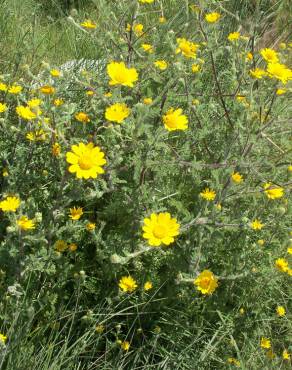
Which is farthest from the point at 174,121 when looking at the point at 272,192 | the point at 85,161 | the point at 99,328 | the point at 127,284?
the point at 99,328

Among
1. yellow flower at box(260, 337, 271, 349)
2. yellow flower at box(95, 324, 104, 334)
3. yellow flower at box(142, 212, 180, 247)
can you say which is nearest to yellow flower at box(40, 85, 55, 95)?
yellow flower at box(142, 212, 180, 247)

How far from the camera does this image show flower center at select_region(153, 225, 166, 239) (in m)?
1.52

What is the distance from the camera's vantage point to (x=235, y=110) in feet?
6.47

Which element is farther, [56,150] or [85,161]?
[56,150]

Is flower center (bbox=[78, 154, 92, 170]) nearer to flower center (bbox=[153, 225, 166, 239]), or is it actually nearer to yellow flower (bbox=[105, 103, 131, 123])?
yellow flower (bbox=[105, 103, 131, 123])

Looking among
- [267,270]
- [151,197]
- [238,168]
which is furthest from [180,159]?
[267,270]

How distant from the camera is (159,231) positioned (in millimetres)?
1531

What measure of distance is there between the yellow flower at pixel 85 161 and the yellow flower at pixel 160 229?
235 millimetres

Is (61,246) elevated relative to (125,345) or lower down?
elevated

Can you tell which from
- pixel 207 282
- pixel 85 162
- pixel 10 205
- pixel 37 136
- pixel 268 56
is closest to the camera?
pixel 85 162

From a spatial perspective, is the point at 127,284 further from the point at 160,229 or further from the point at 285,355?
the point at 285,355

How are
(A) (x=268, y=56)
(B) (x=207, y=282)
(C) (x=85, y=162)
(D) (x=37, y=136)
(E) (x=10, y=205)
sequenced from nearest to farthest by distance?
(C) (x=85, y=162), (E) (x=10, y=205), (B) (x=207, y=282), (D) (x=37, y=136), (A) (x=268, y=56)

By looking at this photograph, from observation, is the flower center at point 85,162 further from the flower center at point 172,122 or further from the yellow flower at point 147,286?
the yellow flower at point 147,286

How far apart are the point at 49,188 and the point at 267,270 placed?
959 mm
